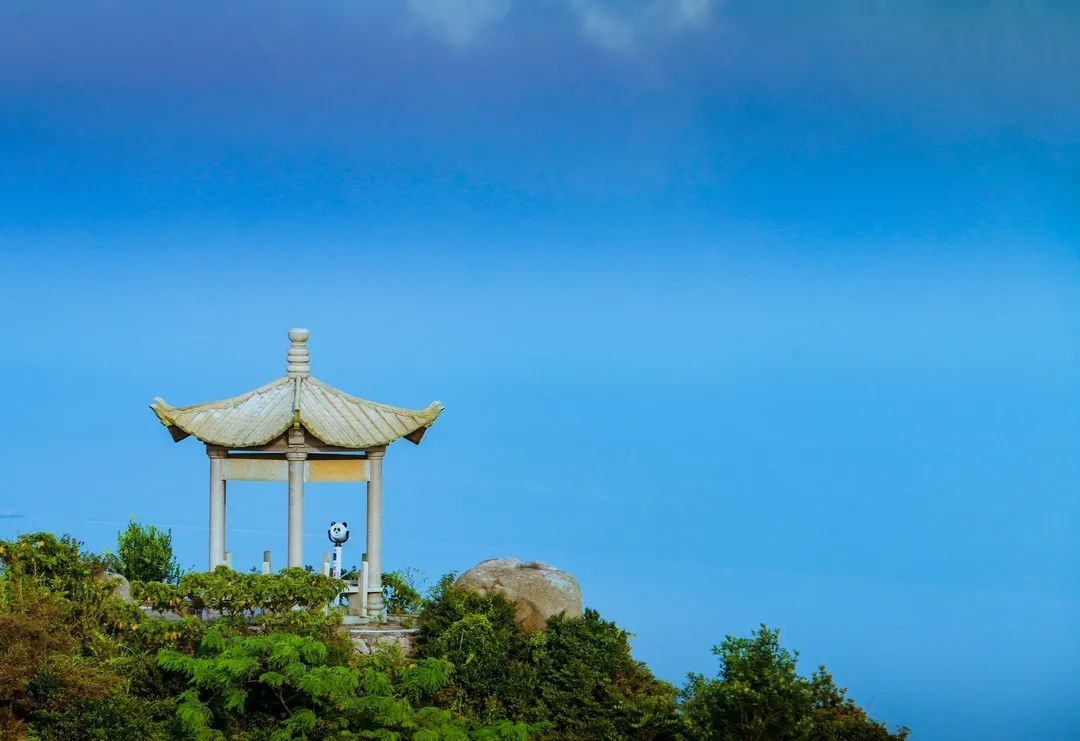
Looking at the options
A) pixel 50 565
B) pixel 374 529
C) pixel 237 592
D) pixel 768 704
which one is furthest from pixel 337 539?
pixel 768 704

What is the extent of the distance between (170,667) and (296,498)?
3.60 m

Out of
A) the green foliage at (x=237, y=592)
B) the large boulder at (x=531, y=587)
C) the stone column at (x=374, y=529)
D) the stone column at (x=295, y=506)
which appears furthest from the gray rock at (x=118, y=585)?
A: the large boulder at (x=531, y=587)

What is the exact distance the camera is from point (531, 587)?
22.5 m

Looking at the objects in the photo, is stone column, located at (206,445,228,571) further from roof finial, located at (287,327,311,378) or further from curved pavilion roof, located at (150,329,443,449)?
roof finial, located at (287,327,311,378)

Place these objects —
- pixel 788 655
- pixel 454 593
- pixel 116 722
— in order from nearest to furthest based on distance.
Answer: pixel 116 722 < pixel 788 655 < pixel 454 593

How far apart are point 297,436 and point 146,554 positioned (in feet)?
12.6

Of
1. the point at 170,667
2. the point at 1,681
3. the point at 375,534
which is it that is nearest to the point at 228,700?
the point at 170,667

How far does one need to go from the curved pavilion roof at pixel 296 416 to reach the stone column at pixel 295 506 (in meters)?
0.42

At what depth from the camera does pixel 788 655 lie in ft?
67.8

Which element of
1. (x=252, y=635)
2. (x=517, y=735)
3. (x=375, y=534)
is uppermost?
(x=375, y=534)

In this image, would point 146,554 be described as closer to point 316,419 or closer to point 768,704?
point 316,419

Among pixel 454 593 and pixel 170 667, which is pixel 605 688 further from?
pixel 170 667

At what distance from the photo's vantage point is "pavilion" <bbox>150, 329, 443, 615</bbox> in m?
22.9

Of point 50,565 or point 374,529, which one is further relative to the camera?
point 374,529
